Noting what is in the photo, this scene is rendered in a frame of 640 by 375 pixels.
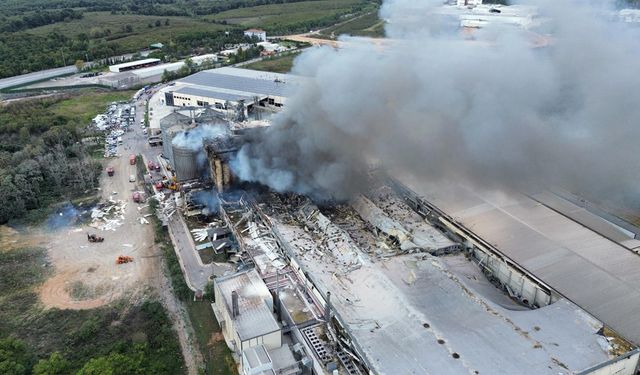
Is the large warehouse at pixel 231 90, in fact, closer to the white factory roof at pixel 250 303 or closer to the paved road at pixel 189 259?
the paved road at pixel 189 259

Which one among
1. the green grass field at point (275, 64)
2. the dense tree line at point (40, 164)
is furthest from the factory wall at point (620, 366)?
the green grass field at point (275, 64)

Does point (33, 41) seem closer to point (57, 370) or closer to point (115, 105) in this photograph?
point (115, 105)

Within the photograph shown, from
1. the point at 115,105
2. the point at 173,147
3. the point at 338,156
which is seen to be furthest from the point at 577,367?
the point at 115,105

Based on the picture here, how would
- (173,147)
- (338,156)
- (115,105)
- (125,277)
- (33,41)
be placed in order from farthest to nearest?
(33,41) → (115,105) → (173,147) → (338,156) → (125,277)

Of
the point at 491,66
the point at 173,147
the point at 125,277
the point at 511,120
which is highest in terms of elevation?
the point at 491,66

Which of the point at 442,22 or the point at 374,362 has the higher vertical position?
the point at 442,22

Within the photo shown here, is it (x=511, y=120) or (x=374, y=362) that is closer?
(x=374, y=362)

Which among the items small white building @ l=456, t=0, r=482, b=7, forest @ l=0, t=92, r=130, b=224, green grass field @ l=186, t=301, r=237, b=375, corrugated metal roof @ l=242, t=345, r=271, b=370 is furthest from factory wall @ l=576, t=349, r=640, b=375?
small white building @ l=456, t=0, r=482, b=7
